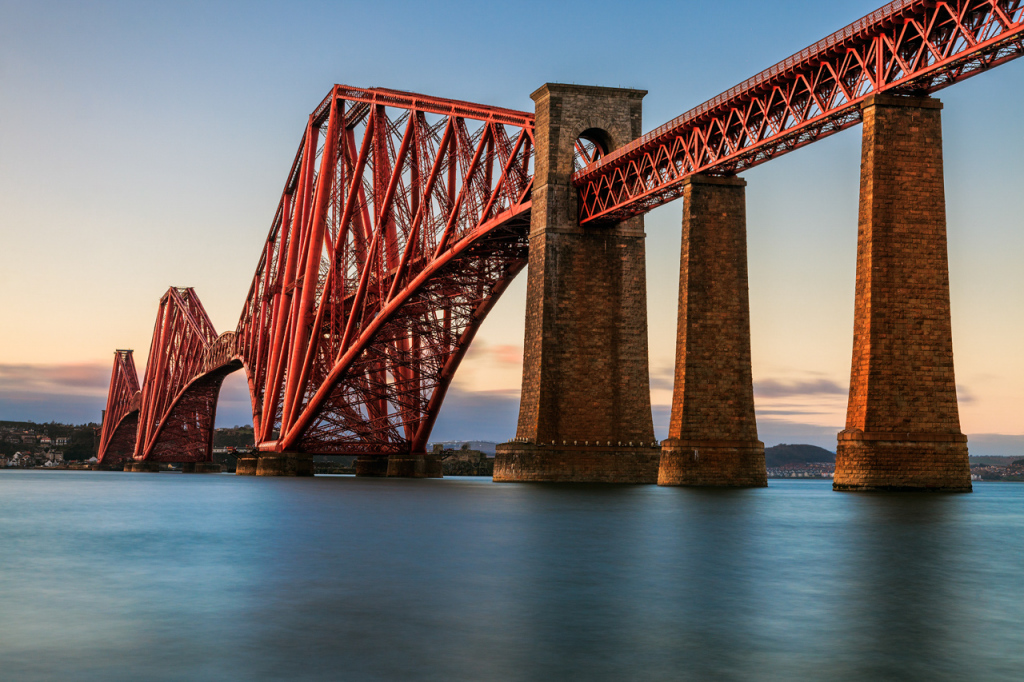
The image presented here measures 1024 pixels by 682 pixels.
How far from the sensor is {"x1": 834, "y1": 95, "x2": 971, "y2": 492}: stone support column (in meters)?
26.5

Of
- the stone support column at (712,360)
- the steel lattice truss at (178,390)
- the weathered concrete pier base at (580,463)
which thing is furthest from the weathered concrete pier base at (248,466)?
the stone support column at (712,360)

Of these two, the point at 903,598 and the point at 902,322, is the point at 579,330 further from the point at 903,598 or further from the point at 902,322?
the point at 903,598

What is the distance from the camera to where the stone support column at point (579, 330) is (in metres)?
40.8

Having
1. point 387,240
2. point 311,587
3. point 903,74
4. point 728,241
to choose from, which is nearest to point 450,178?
point 387,240

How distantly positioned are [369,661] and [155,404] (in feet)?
385

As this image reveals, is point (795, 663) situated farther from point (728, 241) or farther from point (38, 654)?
point (728, 241)

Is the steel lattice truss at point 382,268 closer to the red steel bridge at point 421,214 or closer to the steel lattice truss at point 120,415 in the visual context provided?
the red steel bridge at point 421,214

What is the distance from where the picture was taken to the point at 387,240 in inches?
2301

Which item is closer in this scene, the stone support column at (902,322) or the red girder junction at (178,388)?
the stone support column at (902,322)

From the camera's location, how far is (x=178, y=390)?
10788 cm

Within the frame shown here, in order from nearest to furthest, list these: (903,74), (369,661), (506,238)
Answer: (369,661), (903,74), (506,238)

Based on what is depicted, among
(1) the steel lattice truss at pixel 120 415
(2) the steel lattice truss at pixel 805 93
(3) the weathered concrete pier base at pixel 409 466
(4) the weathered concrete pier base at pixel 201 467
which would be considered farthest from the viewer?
(1) the steel lattice truss at pixel 120 415

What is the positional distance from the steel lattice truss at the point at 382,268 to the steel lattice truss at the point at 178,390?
1501 inches

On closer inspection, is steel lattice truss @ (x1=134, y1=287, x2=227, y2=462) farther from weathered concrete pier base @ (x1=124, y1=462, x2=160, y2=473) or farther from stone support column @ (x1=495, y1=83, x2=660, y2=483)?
stone support column @ (x1=495, y1=83, x2=660, y2=483)
